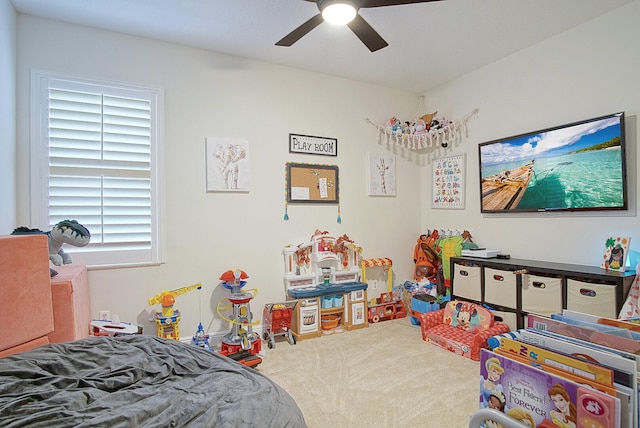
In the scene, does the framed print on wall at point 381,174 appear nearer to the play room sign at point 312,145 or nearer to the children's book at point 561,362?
the play room sign at point 312,145

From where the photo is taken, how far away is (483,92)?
3.56 m

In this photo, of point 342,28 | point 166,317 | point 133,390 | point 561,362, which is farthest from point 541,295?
point 166,317

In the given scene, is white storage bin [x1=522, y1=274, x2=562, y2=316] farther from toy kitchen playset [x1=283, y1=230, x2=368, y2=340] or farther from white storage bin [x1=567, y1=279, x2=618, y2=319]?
toy kitchen playset [x1=283, y1=230, x2=368, y2=340]

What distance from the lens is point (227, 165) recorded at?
3.17 metres

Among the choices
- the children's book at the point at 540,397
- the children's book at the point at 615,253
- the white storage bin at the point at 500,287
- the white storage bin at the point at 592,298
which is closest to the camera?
the children's book at the point at 540,397

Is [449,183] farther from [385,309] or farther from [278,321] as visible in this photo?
[278,321]

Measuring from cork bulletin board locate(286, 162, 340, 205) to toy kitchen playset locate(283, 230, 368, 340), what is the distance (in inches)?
15.5

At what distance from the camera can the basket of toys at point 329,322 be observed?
342cm

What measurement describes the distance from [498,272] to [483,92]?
6.38ft

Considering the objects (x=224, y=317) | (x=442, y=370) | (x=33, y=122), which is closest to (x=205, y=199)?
(x=224, y=317)

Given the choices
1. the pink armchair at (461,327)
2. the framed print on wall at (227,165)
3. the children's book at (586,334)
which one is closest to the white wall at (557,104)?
the pink armchair at (461,327)

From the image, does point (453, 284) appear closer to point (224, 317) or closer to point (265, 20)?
point (224, 317)

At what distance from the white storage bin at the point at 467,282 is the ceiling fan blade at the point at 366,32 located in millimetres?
2253

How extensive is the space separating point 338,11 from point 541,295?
8.68 ft
